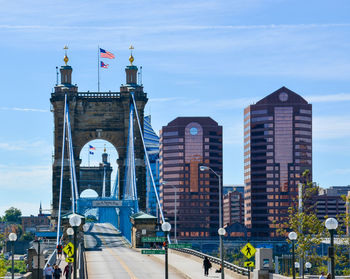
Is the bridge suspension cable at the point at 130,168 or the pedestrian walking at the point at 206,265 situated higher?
the bridge suspension cable at the point at 130,168

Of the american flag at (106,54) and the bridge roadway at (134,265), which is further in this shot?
the american flag at (106,54)

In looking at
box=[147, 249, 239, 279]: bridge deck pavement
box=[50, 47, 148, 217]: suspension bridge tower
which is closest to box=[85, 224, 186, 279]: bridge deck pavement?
box=[147, 249, 239, 279]: bridge deck pavement

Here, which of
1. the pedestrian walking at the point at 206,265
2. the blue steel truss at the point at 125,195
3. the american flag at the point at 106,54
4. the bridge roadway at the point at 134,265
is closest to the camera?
the pedestrian walking at the point at 206,265

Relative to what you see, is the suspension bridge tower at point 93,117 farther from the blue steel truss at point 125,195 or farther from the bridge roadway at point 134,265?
the bridge roadway at point 134,265

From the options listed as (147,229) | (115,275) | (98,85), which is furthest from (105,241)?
(115,275)

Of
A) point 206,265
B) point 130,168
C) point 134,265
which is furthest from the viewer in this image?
point 130,168

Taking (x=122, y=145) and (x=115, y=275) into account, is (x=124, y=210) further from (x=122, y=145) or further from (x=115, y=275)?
(x=115, y=275)

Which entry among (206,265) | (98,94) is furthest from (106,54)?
(206,265)

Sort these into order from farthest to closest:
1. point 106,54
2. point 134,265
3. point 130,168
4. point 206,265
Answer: point 130,168
point 106,54
point 134,265
point 206,265

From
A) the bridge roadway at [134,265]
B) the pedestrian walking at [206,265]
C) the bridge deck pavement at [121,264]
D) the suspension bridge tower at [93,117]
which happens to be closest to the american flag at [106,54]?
the suspension bridge tower at [93,117]

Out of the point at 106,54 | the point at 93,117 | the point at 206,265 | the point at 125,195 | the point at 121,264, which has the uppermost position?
the point at 106,54

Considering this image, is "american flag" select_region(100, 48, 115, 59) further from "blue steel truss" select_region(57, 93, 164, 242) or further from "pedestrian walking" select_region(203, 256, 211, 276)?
"pedestrian walking" select_region(203, 256, 211, 276)

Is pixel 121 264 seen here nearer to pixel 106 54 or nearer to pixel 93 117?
pixel 106 54

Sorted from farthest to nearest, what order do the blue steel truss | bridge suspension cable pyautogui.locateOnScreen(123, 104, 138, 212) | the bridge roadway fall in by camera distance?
bridge suspension cable pyautogui.locateOnScreen(123, 104, 138, 212) < the blue steel truss < the bridge roadway
